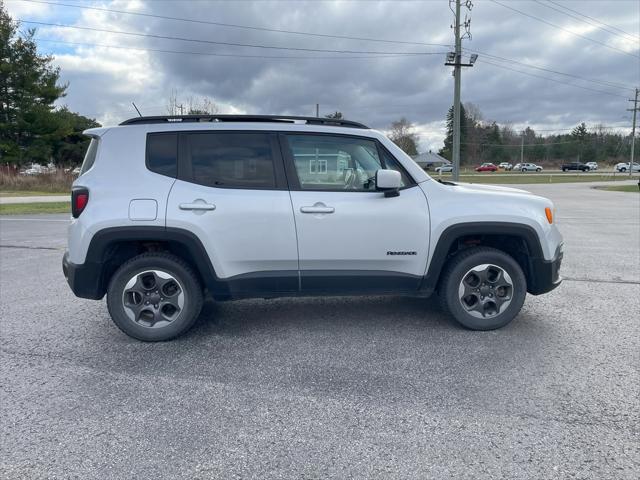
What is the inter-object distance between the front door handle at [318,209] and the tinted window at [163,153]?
1157 mm

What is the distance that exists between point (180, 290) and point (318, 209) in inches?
55.2

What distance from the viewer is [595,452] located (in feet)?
8.52

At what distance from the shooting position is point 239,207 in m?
4.07

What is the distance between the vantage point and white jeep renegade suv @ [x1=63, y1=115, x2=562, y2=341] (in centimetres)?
405

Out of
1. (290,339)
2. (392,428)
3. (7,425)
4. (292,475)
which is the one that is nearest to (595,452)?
(392,428)

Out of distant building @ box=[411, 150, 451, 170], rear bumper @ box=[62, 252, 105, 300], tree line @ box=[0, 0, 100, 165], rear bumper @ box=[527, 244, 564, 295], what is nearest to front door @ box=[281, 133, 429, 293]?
rear bumper @ box=[527, 244, 564, 295]

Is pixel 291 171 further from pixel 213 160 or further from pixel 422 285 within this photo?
pixel 422 285

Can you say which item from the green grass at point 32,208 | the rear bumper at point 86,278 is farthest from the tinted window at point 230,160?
the green grass at point 32,208

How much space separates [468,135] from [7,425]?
114 metres

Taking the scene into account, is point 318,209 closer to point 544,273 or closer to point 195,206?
point 195,206

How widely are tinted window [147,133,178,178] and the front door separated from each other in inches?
37.6

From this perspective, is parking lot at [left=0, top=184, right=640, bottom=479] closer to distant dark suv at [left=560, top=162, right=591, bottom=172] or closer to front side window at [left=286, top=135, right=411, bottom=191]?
front side window at [left=286, top=135, right=411, bottom=191]

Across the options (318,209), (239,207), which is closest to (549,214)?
(318,209)

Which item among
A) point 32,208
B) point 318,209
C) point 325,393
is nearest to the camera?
point 325,393
